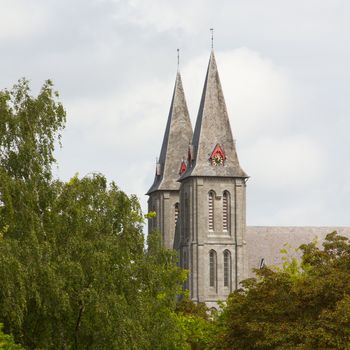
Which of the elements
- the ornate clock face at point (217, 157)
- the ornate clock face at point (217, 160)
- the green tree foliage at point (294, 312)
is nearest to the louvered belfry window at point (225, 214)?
the ornate clock face at point (217, 160)

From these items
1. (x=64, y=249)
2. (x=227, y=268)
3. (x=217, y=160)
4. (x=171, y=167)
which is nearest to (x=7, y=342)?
(x=64, y=249)

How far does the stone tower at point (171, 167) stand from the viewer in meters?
136

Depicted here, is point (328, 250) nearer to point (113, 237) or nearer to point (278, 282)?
point (278, 282)

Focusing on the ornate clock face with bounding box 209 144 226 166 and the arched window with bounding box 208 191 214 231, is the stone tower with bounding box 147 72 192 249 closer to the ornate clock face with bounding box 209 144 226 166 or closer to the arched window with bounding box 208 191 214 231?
the arched window with bounding box 208 191 214 231

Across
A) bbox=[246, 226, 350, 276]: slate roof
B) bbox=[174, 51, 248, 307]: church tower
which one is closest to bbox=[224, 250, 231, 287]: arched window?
bbox=[174, 51, 248, 307]: church tower

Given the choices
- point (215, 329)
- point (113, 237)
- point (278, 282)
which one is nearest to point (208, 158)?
point (215, 329)

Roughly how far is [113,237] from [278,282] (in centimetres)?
1001

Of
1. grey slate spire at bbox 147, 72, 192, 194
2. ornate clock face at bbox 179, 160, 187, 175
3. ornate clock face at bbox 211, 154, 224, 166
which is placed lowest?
ornate clock face at bbox 211, 154, 224, 166

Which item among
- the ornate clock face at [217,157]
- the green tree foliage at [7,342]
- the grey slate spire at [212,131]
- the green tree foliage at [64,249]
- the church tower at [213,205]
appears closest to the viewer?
the green tree foliage at [7,342]

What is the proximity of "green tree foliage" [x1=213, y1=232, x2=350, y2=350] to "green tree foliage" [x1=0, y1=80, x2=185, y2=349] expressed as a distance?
5530 millimetres

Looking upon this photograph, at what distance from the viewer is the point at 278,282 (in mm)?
48938

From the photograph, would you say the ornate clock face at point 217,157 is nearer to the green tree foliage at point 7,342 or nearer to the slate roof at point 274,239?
the slate roof at point 274,239

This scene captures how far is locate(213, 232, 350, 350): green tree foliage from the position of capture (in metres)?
44.4

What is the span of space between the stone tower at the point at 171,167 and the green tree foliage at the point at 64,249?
302 ft
